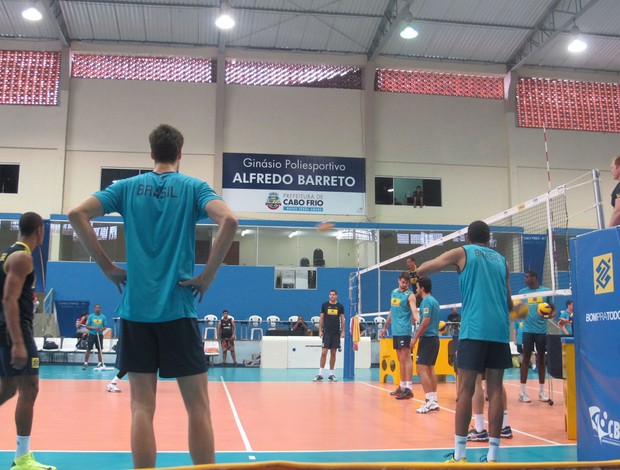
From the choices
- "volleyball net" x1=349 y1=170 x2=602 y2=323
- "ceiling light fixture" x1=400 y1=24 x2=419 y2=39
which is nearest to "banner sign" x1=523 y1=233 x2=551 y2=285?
"volleyball net" x1=349 y1=170 x2=602 y2=323

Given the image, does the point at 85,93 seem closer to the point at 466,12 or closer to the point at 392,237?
the point at 392,237

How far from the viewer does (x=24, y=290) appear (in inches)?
168

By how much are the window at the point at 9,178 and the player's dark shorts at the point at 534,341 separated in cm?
1991

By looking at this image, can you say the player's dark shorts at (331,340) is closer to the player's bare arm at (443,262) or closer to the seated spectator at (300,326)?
the seated spectator at (300,326)

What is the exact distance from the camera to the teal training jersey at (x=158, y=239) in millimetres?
2912

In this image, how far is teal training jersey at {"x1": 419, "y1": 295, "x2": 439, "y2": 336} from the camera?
8609mm

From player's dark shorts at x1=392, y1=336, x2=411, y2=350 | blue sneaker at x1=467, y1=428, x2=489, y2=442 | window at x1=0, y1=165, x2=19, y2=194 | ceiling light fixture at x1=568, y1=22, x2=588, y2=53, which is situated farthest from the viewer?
window at x1=0, y1=165, x2=19, y2=194

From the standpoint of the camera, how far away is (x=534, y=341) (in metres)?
9.22

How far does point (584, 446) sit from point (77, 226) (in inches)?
158

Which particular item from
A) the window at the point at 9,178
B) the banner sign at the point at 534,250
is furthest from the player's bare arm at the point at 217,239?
the window at the point at 9,178

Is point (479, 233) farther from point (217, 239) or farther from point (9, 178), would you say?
point (9, 178)

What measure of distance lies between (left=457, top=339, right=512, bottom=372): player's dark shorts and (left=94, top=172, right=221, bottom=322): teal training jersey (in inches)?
97.5

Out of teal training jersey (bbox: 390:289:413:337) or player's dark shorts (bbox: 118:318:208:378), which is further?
teal training jersey (bbox: 390:289:413:337)

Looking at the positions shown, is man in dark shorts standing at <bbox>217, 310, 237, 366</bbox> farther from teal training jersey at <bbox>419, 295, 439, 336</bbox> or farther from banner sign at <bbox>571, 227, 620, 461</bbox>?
banner sign at <bbox>571, 227, 620, 461</bbox>
